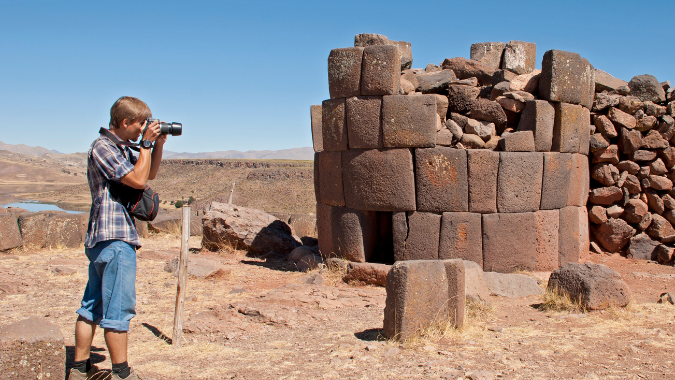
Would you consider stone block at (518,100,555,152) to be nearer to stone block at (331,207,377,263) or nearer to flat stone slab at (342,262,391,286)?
stone block at (331,207,377,263)

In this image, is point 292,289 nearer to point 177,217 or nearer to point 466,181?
point 466,181

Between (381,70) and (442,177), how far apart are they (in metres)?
1.69

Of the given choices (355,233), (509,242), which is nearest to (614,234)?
(509,242)

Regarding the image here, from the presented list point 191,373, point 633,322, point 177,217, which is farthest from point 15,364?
point 177,217

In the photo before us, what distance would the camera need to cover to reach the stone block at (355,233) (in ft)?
25.9

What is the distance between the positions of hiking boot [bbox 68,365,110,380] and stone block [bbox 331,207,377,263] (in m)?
4.62

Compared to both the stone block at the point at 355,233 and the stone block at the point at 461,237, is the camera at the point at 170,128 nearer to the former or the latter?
the stone block at the point at 355,233

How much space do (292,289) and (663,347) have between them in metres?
4.02

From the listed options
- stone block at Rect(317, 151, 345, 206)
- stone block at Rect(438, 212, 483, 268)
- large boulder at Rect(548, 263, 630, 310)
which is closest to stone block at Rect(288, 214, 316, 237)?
stone block at Rect(317, 151, 345, 206)

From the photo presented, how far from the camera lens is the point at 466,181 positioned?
7434mm

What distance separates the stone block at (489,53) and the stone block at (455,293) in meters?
6.03

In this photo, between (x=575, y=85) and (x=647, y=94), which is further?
(x=647, y=94)

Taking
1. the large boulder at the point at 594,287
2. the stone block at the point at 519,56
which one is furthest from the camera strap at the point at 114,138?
the stone block at the point at 519,56

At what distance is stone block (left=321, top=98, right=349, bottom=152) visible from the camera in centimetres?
779
